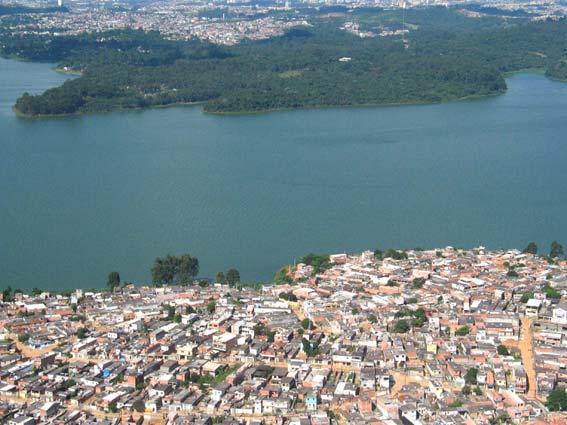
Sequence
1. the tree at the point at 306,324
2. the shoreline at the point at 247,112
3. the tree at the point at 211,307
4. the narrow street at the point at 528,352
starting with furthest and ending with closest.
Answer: the shoreline at the point at 247,112 → the tree at the point at 211,307 → the tree at the point at 306,324 → the narrow street at the point at 528,352

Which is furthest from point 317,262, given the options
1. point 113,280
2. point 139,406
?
point 139,406

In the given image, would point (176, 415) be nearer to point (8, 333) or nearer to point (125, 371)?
point (125, 371)

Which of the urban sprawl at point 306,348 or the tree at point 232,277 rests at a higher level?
the urban sprawl at point 306,348

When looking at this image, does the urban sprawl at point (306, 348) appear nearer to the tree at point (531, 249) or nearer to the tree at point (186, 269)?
the tree at point (186, 269)

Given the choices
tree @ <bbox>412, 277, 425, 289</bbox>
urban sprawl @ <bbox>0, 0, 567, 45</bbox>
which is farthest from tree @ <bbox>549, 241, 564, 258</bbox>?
urban sprawl @ <bbox>0, 0, 567, 45</bbox>

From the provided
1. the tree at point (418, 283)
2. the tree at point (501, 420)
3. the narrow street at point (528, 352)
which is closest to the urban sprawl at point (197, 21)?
the tree at point (418, 283)

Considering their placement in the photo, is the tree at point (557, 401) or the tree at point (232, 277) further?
the tree at point (232, 277)
